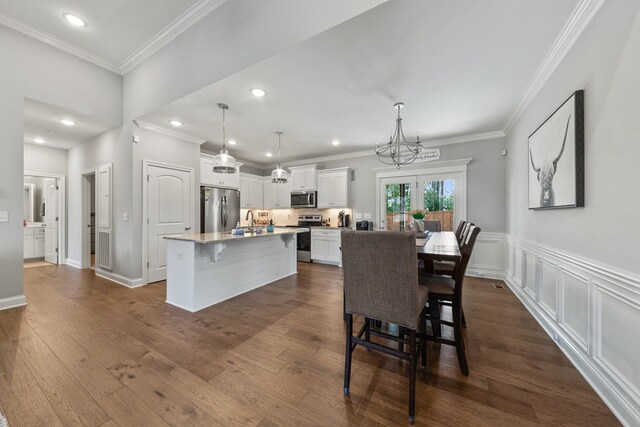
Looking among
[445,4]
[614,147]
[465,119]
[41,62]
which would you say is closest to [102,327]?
[41,62]

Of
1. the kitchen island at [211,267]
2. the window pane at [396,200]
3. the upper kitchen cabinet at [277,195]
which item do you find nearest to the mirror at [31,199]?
the upper kitchen cabinet at [277,195]

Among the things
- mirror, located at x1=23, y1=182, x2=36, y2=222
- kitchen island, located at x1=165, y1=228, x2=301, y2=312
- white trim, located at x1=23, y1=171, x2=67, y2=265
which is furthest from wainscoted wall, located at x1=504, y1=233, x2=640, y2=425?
mirror, located at x1=23, y1=182, x2=36, y2=222

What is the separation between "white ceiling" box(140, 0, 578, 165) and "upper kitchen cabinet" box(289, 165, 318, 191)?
1592 mm

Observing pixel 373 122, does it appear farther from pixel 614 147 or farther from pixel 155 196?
pixel 155 196

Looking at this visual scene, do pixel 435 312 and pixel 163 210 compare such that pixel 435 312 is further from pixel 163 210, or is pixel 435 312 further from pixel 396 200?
pixel 163 210

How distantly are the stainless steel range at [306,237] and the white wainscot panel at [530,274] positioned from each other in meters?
4.00

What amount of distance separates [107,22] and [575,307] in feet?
18.2

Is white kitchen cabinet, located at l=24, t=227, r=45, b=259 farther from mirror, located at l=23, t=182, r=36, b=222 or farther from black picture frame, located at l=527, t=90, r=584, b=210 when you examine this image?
black picture frame, located at l=527, t=90, r=584, b=210

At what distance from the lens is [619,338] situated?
1.48 meters

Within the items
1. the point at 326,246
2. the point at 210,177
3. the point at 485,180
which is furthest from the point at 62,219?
the point at 485,180

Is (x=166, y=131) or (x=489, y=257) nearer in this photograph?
(x=166, y=131)

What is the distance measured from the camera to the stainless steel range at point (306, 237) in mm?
5914

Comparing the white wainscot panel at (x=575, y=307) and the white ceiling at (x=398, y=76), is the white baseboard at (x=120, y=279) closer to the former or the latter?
the white ceiling at (x=398, y=76)

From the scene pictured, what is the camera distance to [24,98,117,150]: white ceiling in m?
3.36
